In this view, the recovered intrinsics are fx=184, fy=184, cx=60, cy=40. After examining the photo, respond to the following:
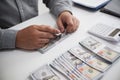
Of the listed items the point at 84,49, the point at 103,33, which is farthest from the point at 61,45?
the point at 103,33

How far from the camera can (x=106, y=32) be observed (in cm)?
84

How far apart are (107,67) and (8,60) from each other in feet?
1.25

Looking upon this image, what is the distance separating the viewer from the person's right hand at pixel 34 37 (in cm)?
76

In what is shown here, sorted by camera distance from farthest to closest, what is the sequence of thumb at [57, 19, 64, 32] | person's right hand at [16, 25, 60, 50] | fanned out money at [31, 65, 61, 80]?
1. thumb at [57, 19, 64, 32]
2. person's right hand at [16, 25, 60, 50]
3. fanned out money at [31, 65, 61, 80]

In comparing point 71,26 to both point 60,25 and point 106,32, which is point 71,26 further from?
point 106,32

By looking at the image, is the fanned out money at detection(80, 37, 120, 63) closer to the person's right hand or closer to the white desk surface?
the white desk surface

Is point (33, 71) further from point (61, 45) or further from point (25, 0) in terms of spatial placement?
point (25, 0)

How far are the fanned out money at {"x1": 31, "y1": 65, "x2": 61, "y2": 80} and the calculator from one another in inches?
12.1

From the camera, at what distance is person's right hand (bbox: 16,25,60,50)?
0.76 meters

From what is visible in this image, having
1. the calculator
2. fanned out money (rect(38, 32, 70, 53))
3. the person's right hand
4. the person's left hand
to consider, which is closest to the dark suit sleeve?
the person's right hand

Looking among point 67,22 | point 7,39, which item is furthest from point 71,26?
point 7,39

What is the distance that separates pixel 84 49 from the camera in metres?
0.76

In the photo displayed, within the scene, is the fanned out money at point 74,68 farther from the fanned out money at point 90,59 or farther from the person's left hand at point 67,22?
the person's left hand at point 67,22

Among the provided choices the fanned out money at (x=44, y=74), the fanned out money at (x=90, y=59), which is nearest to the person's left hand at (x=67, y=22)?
the fanned out money at (x=90, y=59)
